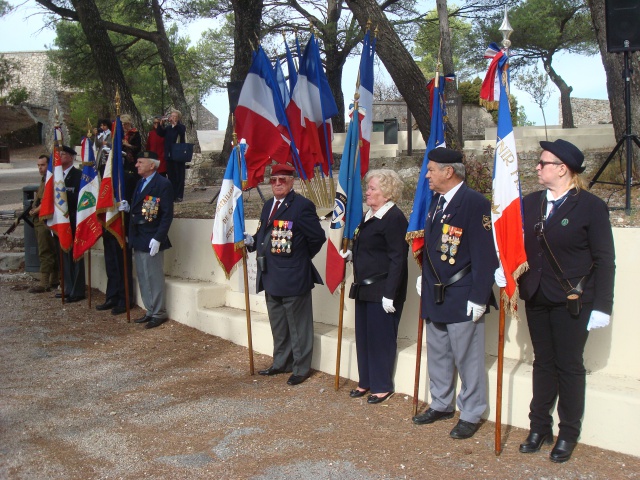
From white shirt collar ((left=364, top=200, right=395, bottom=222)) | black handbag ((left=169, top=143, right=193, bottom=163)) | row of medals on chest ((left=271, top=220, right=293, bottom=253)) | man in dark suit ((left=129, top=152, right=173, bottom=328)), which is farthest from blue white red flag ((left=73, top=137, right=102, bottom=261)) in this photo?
white shirt collar ((left=364, top=200, right=395, bottom=222))

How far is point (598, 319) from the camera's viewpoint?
4074 mm

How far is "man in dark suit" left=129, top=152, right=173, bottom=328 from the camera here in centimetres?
784

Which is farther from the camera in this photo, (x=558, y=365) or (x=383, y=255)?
(x=383, y=255)

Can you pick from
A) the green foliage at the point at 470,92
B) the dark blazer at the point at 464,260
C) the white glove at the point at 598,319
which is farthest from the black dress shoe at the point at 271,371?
the green foliage at the point at 470,92

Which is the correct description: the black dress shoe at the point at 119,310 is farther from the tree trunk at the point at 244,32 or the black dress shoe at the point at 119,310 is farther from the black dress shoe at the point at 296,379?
the tree trunk at the point at 244,32

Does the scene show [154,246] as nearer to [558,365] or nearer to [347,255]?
[347,255]

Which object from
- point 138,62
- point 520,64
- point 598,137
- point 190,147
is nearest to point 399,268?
point 190,147

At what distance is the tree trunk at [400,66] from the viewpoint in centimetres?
912

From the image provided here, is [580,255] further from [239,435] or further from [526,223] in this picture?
[239,435]

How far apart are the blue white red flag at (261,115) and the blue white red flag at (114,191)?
1.55m

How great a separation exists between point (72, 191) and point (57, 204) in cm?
33

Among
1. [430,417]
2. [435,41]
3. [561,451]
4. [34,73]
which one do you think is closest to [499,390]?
[561,451]

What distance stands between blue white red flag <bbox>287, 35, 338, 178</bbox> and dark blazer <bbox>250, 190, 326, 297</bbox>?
2.21 metres

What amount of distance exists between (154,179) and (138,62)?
15.5 metres
